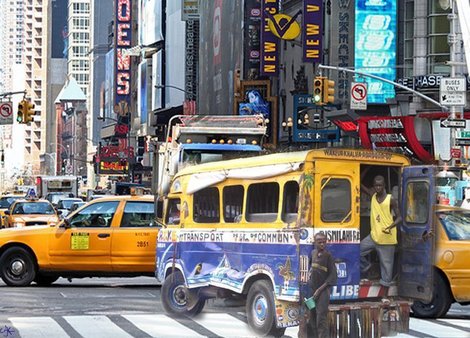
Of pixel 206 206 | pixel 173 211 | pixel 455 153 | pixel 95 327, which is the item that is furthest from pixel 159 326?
pixel 455 153

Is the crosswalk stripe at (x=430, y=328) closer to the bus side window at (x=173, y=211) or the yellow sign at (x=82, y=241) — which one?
the bus side window at (x=173, y=211)

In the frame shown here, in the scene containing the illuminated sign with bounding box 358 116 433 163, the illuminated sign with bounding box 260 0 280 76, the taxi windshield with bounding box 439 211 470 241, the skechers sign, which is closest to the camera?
the taxi windshield with bounding box 439 211 470 241

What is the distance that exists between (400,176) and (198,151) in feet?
29.5

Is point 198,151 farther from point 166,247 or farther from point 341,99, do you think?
point 341,99

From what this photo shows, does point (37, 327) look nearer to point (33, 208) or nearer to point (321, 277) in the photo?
point (321, 277)

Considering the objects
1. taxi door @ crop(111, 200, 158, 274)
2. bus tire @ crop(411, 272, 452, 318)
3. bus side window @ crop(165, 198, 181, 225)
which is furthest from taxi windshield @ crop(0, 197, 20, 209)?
bus side window @ crop(165, 198, 181, 225)

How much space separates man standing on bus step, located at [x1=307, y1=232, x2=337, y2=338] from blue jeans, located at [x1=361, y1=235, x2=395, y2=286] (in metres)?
0.86

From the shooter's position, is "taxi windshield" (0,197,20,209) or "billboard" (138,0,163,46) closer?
"taxi windshield" (0,197,20,209)

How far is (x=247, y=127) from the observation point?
23016 mm

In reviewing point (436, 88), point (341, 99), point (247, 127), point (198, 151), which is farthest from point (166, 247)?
point (341, 99)

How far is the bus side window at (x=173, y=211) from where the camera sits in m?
14.6

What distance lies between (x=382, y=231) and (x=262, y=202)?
4.77 ft

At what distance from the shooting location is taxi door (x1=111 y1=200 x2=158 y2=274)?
811 inches

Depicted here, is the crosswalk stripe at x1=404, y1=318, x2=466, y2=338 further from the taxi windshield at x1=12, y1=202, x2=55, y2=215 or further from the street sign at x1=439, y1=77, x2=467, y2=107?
the taxi windshield at x1=12, y1=202, x2=55, y2=215
